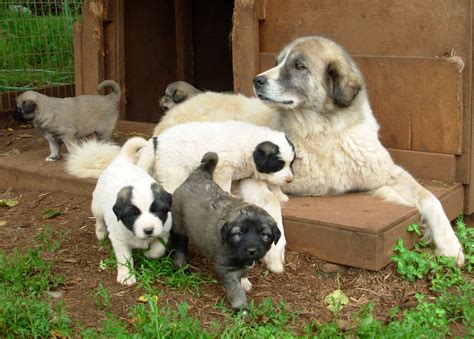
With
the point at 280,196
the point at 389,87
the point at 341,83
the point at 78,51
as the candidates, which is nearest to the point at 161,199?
the point at 280,196

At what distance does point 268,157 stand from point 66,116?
7.99ft

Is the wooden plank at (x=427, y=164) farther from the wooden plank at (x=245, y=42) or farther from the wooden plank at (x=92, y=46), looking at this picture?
the wooden plank at (x=92, y=46)

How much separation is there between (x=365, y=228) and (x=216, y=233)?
0.97 metres

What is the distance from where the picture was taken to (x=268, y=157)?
4.32 meters

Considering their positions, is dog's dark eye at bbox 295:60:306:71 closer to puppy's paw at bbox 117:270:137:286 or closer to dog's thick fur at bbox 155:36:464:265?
dog's thick fur at bbox 155:36:464:265

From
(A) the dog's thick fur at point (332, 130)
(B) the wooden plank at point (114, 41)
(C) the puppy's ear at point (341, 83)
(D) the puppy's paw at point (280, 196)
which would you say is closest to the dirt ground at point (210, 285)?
(D) the puppy's paw at point (280, 196)

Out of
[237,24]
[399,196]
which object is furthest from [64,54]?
[399,196]

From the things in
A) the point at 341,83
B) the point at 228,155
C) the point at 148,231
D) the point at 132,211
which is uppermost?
the point at 341,83

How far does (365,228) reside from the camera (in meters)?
4.13

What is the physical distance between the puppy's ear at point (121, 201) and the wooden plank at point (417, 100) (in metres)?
2.33

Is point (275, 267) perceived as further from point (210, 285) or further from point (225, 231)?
point (225, 231)

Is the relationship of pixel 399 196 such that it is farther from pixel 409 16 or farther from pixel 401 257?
pixel 409 16

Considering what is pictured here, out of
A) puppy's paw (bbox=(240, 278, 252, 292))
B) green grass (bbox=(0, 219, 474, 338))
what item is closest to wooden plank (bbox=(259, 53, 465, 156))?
green grass (bbox=(0, 219, 474, 338))

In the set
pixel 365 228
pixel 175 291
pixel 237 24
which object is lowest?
pixel 175 291
